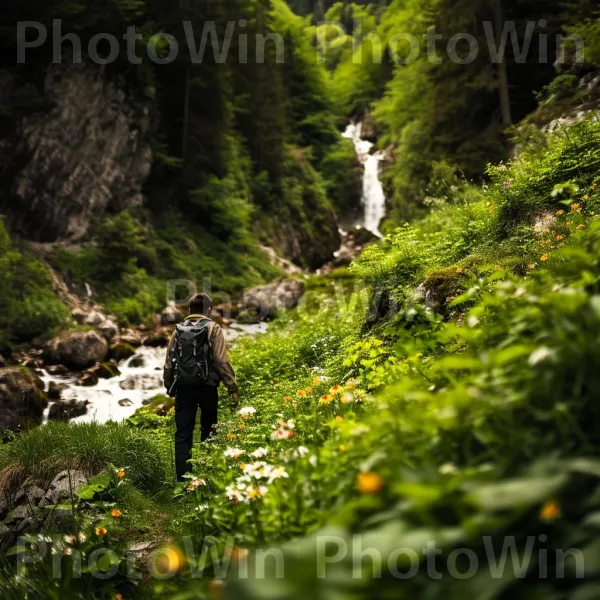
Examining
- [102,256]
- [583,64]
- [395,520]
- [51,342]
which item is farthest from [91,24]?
[395,520]

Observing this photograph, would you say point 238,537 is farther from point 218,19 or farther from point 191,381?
point 218,19

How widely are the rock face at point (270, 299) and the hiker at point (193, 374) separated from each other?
11753mm

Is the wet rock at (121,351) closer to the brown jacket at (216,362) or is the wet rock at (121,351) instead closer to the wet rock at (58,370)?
the wet rock at (58,370)

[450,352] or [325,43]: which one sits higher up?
[325,43]

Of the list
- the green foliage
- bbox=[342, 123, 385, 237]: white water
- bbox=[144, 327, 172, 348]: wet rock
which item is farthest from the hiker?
bbox=[342, 123, 385, 237]: white water

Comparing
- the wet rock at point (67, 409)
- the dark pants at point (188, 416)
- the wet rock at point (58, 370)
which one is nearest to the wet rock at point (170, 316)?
the wet rock at point (58, 370)

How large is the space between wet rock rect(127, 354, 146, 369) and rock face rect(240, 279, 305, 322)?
5028 mm

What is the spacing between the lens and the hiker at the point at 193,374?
4832 mm

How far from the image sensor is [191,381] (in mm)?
4809

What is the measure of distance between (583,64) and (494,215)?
7.97m

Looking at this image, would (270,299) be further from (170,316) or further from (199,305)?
(199,305)

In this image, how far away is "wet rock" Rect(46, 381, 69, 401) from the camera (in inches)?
399

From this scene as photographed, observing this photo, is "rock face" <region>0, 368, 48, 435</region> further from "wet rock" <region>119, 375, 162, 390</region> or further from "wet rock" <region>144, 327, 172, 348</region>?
"wet rock" <region>144, 327, 172, 348</region>

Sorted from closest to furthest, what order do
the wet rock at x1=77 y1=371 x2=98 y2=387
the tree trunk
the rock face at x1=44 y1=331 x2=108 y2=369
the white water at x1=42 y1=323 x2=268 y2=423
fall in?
1. the white water at x1=42 y1=323 x2=268 y2=423
2. the wet rock at x1=77 y1=371 x2=98 y2=387
3. the rock face at x1=44 y1=331 x2=108 y2=369
4. the tree trunk
